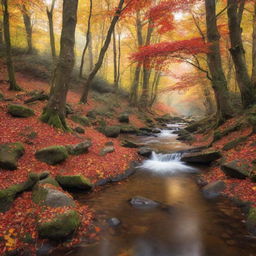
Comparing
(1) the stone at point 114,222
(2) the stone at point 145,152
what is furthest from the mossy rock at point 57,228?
(2) the stone at point 145,152

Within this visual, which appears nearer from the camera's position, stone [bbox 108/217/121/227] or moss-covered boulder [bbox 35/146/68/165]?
stone [bbox 108/217/121/227]

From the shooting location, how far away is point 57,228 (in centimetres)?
472

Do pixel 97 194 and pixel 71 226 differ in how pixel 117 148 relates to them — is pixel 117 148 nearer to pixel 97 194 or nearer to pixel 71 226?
pixel 97 194

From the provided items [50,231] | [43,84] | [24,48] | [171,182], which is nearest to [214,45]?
[171,182]

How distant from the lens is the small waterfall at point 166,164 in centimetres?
995

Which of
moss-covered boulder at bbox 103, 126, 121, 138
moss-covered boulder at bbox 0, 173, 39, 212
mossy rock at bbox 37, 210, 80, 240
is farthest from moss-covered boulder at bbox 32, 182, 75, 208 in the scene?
moss-covered boulder at bbox 103, 126, 121, 138

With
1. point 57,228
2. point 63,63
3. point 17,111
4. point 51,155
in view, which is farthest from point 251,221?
point 17,111

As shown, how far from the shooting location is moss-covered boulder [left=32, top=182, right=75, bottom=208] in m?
5.43

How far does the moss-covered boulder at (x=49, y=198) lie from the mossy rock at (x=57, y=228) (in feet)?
1.85

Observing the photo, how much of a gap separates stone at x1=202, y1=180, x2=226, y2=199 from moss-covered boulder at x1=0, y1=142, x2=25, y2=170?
611cm

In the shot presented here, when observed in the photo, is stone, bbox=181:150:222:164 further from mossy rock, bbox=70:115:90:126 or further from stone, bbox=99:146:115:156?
mossy rock, bbox=70:115:90:126

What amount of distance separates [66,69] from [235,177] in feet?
26.9

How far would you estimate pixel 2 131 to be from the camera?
8.21m

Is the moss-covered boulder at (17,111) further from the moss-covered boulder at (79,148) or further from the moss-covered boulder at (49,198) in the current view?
the moss-covered boulder at (49,198)
